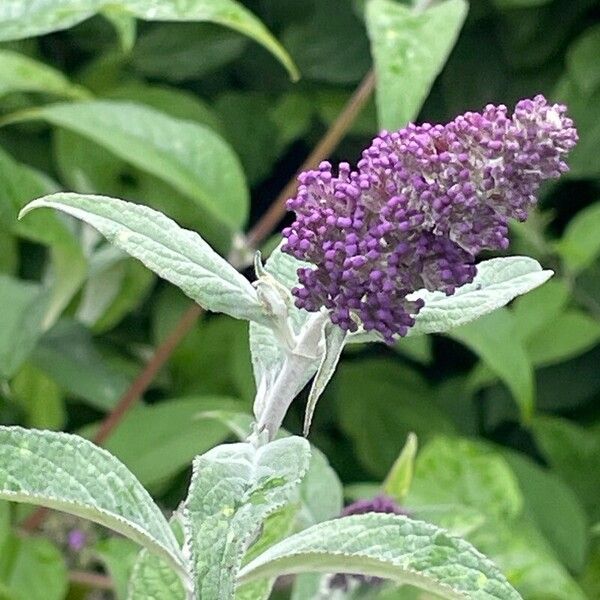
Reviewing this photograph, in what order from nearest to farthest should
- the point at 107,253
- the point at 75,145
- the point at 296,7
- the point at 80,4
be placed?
1. the point at 80,4
2. the point at 107,253
3. the point at 75,145
4. the point at 296,7

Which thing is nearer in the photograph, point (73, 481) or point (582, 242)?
point (73, 481)

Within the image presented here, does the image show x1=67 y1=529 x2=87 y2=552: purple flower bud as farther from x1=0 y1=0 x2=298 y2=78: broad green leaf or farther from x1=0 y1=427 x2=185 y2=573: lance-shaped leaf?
x1=0 y1=427 x2=185 y2=573: lance-shaped leaf

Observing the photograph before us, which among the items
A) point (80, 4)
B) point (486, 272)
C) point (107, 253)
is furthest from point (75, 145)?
point (486, 272)

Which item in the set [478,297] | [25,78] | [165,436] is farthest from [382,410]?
[478,297]

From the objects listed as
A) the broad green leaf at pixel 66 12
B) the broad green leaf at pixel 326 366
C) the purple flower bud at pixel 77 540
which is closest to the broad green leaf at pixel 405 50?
the broad green leaf at pixel 66 12

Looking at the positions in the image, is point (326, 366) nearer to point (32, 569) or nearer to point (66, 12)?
point (66, 12)

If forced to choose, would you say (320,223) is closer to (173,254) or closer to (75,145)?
(173,254)

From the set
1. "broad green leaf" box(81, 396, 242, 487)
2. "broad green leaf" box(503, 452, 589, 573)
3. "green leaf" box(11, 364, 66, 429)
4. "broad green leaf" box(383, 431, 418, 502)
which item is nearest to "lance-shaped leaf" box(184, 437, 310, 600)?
"broad green leaf" box(383, 431, 418, 502)
